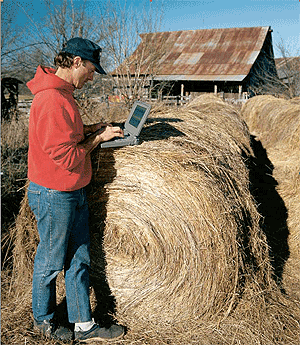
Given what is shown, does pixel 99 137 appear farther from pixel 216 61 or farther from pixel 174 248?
pixel 216 61

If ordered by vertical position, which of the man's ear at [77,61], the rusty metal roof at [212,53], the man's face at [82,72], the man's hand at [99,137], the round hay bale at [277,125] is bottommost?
the round hay bale at [277,125]

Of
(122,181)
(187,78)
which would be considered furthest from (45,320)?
(187,78)

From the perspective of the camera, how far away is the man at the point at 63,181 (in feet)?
7.80

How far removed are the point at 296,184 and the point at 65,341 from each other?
13.0 feet

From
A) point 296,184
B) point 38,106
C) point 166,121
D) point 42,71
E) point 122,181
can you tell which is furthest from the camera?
point 296,184

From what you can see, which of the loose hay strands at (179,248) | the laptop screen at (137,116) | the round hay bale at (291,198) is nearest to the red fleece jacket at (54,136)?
the laptop screen at (137,116)

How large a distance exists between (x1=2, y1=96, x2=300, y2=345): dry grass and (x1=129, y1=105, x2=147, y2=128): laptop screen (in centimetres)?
27

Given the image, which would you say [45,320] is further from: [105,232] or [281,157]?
[281,157]

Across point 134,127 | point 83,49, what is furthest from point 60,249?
point 83,49

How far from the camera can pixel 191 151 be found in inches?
125

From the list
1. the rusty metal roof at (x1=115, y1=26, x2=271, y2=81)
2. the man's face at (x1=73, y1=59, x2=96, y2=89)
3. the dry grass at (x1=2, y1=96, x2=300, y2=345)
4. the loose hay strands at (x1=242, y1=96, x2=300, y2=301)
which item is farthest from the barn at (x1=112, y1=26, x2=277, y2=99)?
the man's face at (x1=73, y1=59, x2=96, y2=89)

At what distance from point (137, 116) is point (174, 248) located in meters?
1.14

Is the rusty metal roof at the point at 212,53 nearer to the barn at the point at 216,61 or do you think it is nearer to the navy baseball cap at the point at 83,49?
the barn at the point at 216,61

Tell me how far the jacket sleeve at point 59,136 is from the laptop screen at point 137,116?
1.94 feet
